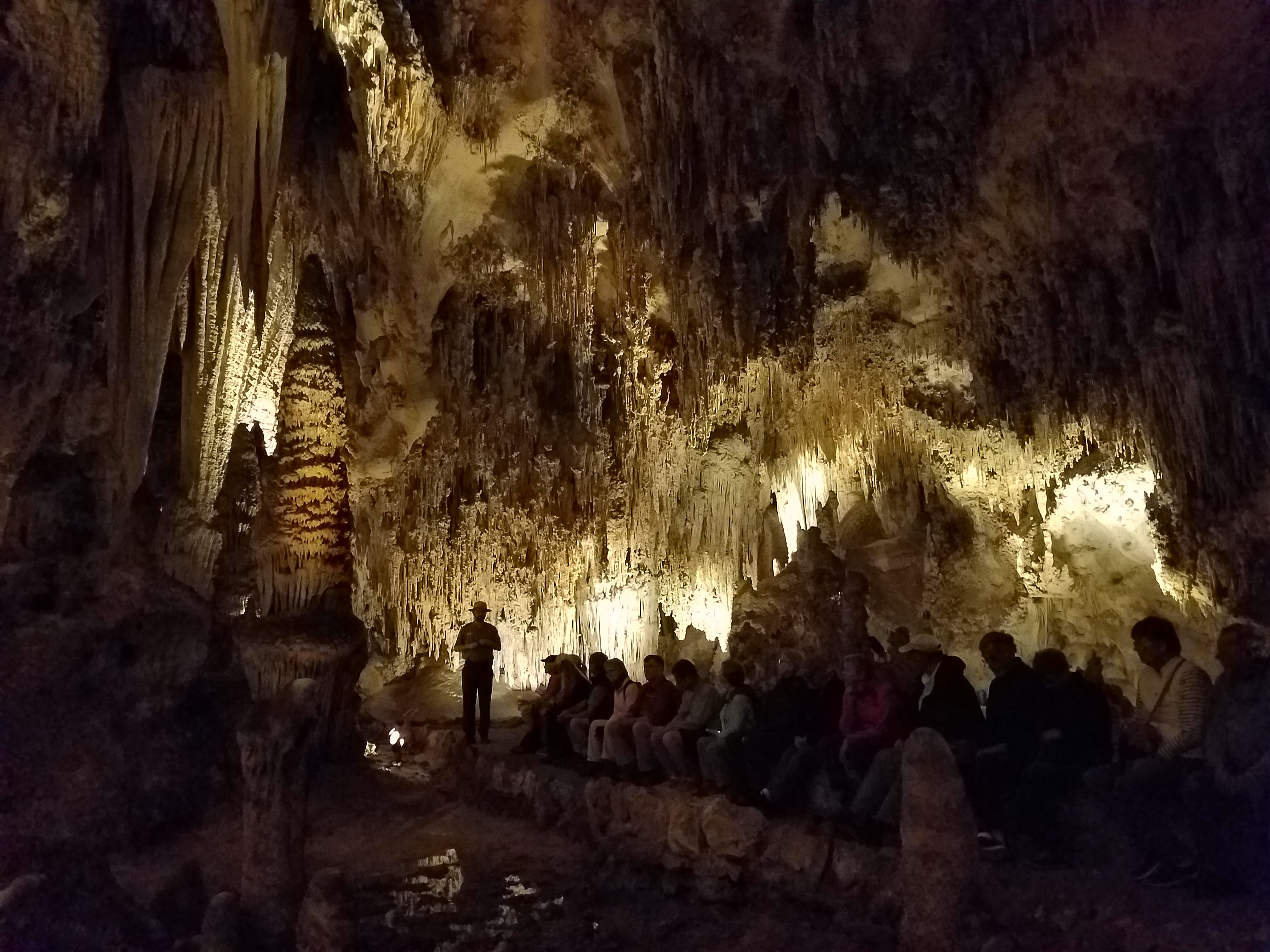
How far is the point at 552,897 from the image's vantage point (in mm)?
5129

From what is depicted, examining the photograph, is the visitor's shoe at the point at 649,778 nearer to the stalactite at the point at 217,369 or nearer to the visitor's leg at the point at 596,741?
the visitor's leg at the point at 596,741

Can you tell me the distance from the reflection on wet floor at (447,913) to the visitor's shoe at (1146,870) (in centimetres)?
280

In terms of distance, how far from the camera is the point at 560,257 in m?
10.0

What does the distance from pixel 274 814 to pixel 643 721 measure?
8.36 ft

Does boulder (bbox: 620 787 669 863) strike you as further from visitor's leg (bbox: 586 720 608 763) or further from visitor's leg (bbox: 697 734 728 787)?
visitor's leg (bbox: 586 720 608 763)

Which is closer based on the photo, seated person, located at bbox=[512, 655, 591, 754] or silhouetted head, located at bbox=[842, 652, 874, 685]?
Answer: silhouetted head, located at bbox=[842, 652, 874, 685]

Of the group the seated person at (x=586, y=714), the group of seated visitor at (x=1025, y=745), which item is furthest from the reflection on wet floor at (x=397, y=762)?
the group of seated visitor at (x=1025, y=745)

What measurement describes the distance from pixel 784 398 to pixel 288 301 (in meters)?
5.92

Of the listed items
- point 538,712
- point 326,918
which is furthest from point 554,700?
point 326,918

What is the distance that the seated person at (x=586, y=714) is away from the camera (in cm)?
755

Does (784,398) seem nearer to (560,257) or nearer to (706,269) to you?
(706,269)

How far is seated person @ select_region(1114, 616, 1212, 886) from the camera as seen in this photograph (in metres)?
3.83

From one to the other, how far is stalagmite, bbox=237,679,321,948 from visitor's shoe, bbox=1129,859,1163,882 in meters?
4.20

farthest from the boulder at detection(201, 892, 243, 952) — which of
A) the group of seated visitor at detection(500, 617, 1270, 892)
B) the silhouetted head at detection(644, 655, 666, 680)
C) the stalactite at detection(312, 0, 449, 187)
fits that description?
the stalactite at detection(312, 0, 449, 187)
